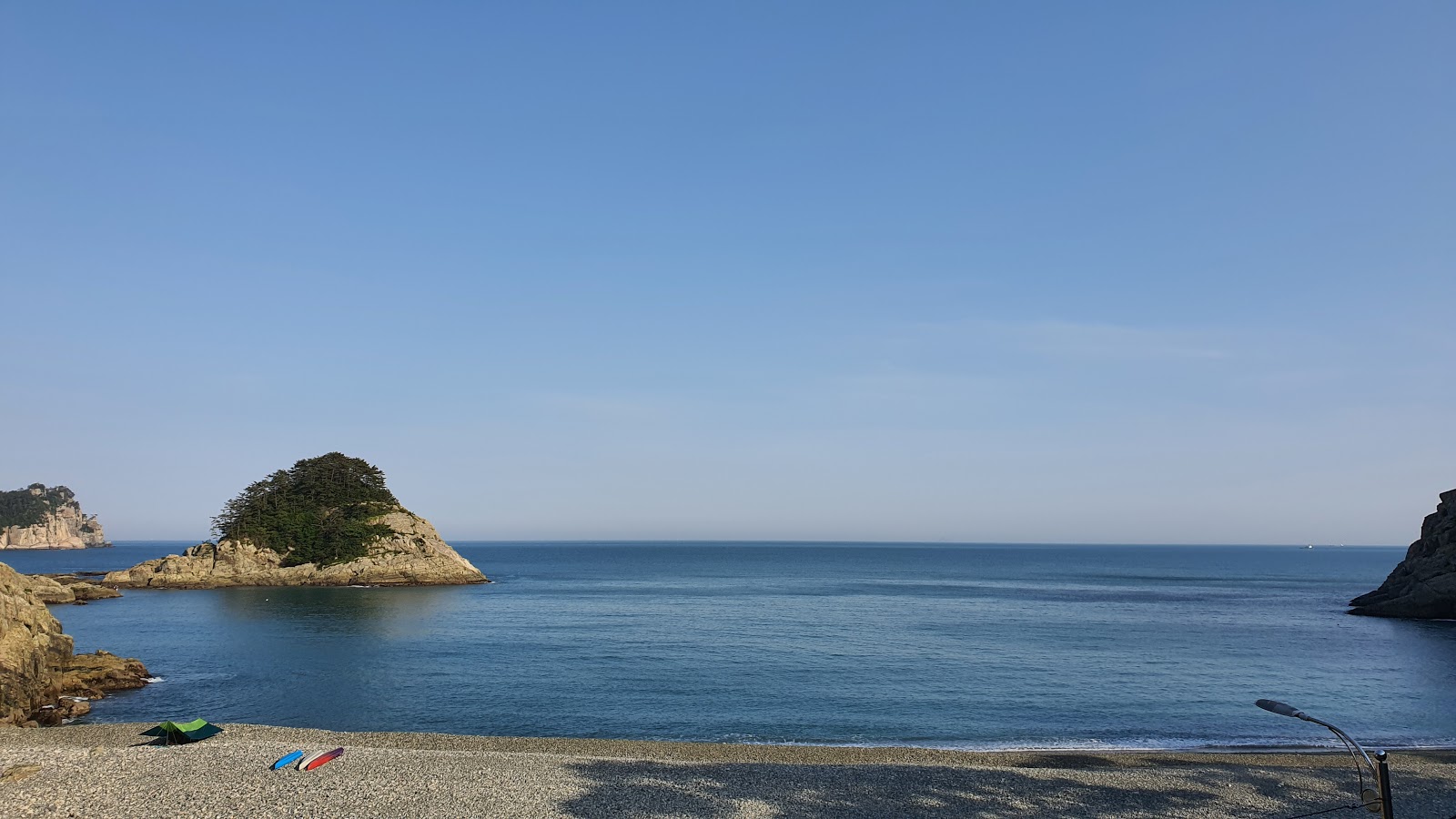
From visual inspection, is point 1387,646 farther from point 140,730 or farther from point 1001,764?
point 140,730

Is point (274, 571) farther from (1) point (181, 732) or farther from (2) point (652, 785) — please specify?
(2) point (652, 785)

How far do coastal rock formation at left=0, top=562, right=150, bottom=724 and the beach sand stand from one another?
8.10 meters

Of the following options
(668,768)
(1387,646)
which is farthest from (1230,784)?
(1387,646)

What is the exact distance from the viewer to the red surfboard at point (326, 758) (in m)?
23.5

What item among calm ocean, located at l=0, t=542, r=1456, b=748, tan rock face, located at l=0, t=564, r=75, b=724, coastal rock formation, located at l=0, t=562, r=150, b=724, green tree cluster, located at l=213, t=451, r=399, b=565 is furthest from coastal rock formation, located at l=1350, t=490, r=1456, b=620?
green tree cluster, located at l=213, t=451, r=399, b=565

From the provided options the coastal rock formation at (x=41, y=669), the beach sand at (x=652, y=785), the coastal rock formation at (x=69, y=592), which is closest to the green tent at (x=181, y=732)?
the beach sand at (x=652, y=785)

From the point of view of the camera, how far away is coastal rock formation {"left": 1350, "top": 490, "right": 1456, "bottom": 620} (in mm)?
74250

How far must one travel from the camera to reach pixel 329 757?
2442cm

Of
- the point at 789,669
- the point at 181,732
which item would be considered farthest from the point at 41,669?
the point at 789,669

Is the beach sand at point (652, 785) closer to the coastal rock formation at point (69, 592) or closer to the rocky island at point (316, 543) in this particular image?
the coastal rock formation at point (69, 592)

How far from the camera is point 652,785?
73.6ft

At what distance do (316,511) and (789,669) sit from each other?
94133 mm

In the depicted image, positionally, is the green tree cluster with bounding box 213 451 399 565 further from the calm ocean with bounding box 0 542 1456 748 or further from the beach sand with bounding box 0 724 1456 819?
the beach sand with bounding box 0 724 1456 819

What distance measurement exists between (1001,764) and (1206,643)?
132ft
